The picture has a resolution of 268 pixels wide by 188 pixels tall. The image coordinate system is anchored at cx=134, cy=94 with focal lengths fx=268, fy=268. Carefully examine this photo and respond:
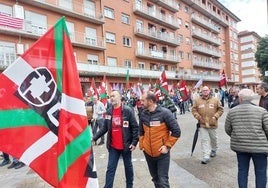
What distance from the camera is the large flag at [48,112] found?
2342 millimetres

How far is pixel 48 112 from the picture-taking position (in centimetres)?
240

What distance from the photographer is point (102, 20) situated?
1121 inches

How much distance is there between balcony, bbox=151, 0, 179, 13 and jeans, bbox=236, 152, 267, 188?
119 ft

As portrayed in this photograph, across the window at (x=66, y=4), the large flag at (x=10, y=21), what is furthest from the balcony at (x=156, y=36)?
the large flag at (x=10, y=21)

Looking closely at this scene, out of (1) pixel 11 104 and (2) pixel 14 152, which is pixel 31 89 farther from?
(2) pixel 14 152

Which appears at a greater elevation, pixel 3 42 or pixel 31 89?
pixel 3 42

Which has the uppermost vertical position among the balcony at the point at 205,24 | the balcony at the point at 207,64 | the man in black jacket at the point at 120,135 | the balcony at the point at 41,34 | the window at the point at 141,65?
the balcony at the point at 205,24

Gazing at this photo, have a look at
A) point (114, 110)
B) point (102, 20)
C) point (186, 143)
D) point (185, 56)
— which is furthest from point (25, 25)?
point (185, 56)

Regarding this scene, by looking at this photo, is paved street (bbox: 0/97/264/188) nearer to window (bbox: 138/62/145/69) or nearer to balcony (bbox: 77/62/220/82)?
balcony (bbox: 77/62/220/82)

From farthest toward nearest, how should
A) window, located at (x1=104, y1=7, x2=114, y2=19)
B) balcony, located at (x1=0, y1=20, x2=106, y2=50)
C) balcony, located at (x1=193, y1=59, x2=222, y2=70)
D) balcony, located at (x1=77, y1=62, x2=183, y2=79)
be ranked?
1. balcony, located at (x1=193, y1=59, x2=222, y2=70)
2. window, located at (x1=104, y1=7, x2=114, y2=19)
3. balcony, located at (x1=77, y1=62, x2=183, y2=79)
4. balcony, located at (x1=0, y1=20, x2=106, y2=50)

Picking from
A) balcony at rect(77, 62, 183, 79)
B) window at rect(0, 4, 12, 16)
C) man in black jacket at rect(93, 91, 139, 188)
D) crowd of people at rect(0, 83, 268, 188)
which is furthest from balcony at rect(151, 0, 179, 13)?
crowd of people at rect(0, 83, 268, 188)

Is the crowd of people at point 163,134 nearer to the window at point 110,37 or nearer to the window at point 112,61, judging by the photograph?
the window at point 112,61

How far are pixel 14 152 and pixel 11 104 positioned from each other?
42 cm

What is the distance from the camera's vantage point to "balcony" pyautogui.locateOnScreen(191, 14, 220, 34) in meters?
47.8
